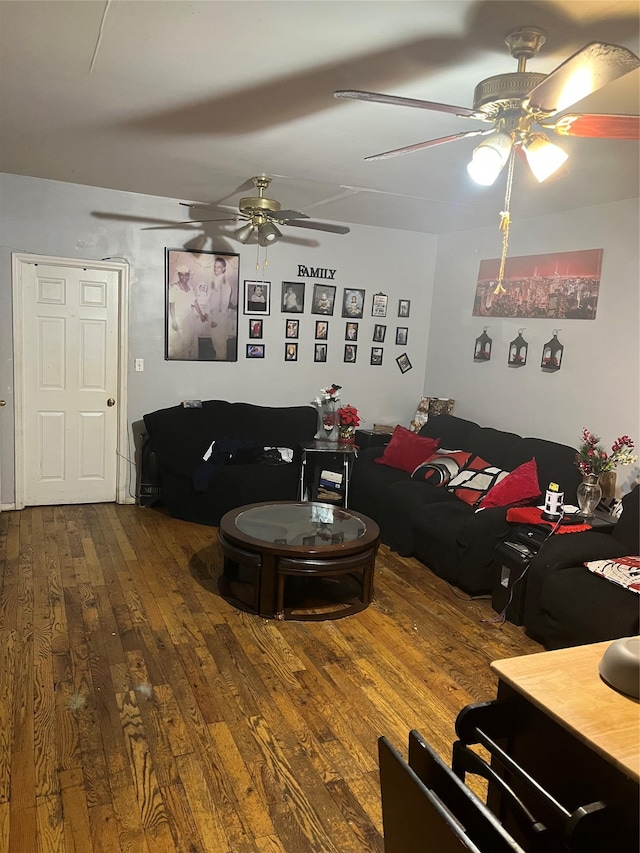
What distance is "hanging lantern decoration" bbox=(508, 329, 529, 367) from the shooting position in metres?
5.00

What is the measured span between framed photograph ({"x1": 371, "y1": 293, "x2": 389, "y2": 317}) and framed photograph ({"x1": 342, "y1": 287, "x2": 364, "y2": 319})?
0.44 feet

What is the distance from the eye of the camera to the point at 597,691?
1.47 m

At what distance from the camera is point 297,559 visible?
3.40 m

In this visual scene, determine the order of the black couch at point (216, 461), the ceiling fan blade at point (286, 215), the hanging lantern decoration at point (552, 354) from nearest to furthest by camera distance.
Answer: the ceiling fan blade at point (286, 215)
the hanging lantern decoration at point (552, 354)
the black couch at point (216, 461)

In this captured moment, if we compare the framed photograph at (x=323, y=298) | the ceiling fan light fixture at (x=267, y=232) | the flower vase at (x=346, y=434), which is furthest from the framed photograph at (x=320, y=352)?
the ceiling fan light fixture at (x=267, y=232)

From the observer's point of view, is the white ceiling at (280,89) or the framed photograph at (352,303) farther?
the framed photograph at (352,303)

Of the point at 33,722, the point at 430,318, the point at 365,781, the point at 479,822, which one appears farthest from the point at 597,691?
the point at 430,318

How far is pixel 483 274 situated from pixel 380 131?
2.77 m

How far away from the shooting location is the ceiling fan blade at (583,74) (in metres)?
A: 1.47

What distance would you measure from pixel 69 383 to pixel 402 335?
125 inches

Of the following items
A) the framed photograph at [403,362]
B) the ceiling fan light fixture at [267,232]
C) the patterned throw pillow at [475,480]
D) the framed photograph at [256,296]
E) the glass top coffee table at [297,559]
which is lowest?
the glass top coffee table at [297,559]

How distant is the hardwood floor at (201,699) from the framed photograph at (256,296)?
2.37 meters

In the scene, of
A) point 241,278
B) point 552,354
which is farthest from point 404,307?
point 552,354

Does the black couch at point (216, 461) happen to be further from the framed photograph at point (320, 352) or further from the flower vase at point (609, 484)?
the flower vase at point (609, 484)
